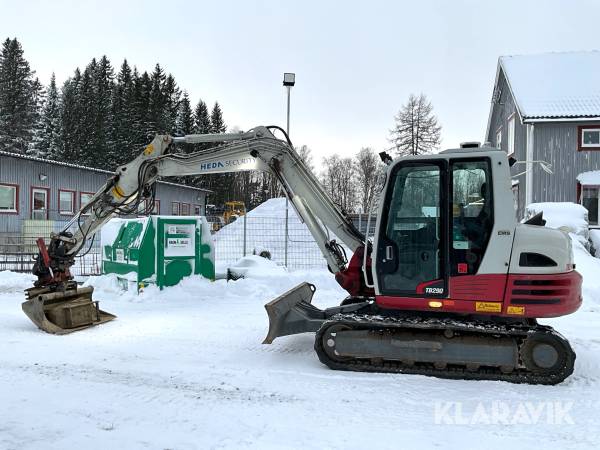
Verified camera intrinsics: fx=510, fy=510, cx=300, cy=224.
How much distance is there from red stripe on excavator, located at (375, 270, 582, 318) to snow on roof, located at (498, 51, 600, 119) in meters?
15.7

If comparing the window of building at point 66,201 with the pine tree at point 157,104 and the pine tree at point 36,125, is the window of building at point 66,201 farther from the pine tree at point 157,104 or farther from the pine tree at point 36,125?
the pine tree at point 36,125

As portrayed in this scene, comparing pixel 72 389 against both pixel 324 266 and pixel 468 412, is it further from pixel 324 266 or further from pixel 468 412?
pixel 324 266

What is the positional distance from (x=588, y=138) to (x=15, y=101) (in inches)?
2192

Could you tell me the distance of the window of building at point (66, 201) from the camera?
26.7 m

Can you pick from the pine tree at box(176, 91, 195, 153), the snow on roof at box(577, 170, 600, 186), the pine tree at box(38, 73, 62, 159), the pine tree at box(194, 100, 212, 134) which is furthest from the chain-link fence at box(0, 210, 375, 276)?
the pine tree at box(194, 100, 212, 134)

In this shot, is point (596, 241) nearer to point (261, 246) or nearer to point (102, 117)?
point (261, 246)

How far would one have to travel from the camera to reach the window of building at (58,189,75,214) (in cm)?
2670

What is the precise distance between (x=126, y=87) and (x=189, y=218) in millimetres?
55818

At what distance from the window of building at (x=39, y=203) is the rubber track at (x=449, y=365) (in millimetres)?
23488

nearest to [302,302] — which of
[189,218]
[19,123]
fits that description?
[189,218]

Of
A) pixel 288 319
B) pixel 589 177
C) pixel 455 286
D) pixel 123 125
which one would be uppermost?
pixel 123 125

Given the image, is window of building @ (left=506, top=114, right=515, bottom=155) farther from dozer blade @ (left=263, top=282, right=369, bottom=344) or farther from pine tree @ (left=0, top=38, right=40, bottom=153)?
pine tree @ (left=0, top=38, right=40, bottom=153)

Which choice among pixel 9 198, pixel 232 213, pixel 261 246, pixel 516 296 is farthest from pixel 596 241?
pixel 232 213

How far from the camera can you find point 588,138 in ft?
63.6
